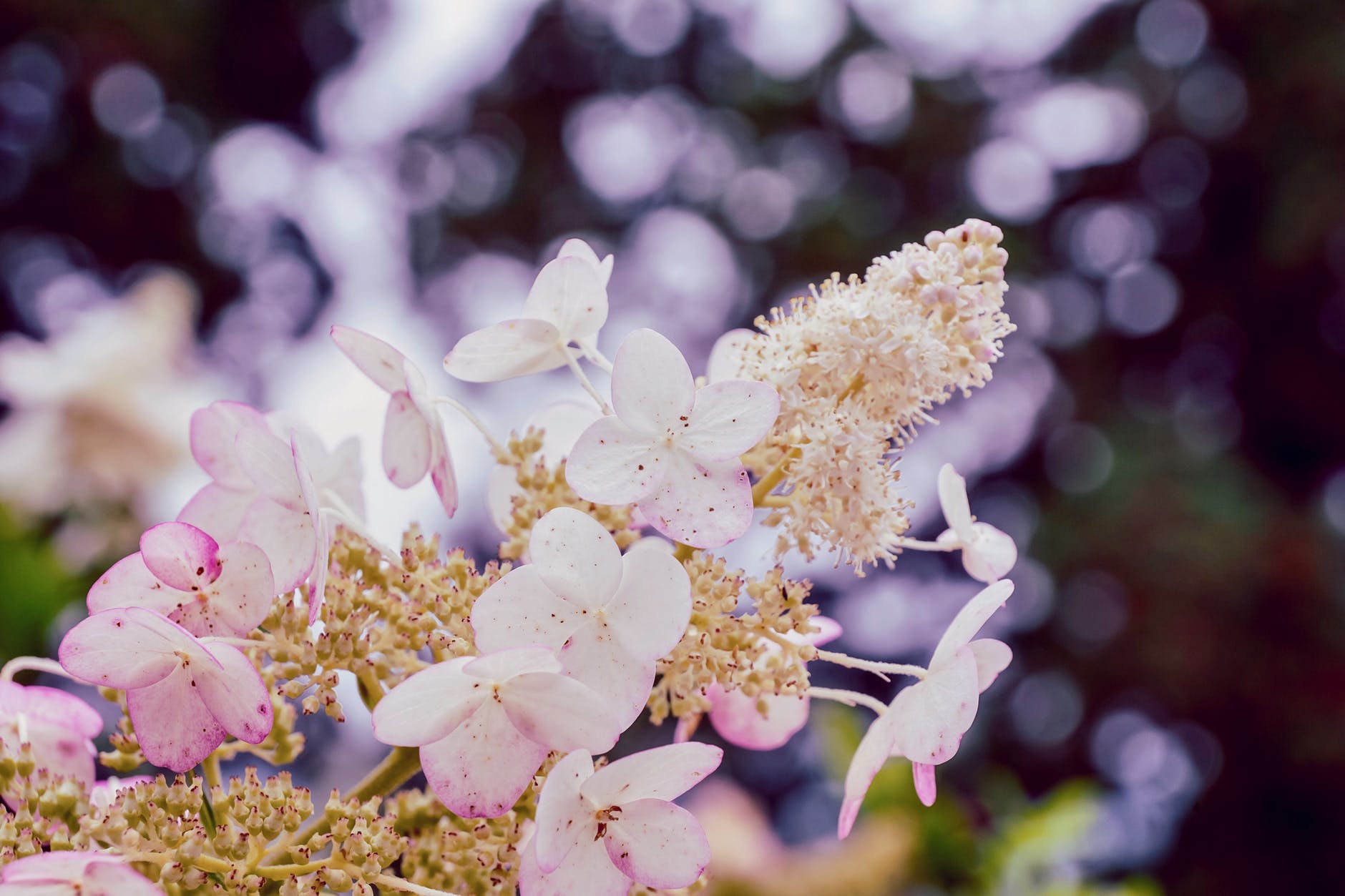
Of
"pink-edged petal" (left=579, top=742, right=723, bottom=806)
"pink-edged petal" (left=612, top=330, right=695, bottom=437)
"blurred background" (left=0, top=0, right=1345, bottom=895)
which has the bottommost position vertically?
"blurred background" (left=0, top=0, right=1345, bottom=895)

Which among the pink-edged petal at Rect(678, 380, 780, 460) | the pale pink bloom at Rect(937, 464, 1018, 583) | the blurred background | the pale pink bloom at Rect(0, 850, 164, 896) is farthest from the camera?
the blurred background

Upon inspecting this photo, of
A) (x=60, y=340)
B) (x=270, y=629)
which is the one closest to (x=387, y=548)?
(x=270, y=629)

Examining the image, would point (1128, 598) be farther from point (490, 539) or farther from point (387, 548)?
point (387, 548)

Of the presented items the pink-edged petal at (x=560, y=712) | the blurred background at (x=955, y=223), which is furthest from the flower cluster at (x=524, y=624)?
the blurred background at (x=955, y=223)

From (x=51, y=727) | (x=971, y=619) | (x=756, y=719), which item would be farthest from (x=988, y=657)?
(x=51, y=727)

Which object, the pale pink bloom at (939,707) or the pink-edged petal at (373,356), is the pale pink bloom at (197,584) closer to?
the pink-edged petal at (373,356)

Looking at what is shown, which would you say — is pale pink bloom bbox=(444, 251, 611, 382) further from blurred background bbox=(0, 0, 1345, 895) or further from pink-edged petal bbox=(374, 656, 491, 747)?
blurred background bbox=(0, 0, 1345, 895)

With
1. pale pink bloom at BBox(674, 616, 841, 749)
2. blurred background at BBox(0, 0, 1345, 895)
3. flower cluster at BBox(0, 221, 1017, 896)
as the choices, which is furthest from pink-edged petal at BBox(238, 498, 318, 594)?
blurred background at BBox(0, 0, 1345, 895)
